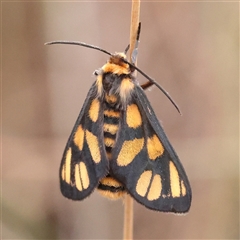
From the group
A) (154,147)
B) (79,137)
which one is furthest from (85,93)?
(154,147)

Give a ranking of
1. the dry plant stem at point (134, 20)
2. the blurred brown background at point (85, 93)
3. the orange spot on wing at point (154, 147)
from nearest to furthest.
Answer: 1. the dry plant stem at point (134, 20)
2. the orange spot on wing at point (154, 147)
3. the blurred brown background at point (85, 93)

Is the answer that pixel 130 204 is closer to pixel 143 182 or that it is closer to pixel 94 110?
pixel 143 182

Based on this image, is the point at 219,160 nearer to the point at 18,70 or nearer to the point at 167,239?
the point at 167,239

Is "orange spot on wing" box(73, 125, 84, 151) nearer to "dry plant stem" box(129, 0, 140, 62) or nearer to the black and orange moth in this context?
the black and orange moth

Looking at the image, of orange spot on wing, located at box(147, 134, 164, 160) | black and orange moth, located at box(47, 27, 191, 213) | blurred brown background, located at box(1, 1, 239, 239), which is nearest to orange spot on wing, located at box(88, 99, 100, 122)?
black and orange moth, located at box(47, 27, 191, 213)

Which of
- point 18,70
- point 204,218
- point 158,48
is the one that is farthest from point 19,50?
point 204,218

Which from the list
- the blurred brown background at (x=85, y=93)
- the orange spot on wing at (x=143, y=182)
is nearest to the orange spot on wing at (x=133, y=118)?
the orange spot on wing at (x=143, y=182)

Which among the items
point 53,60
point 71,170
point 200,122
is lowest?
point 71,170

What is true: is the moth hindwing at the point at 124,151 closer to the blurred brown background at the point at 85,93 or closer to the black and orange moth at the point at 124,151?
the black and orange moth at the point at 124,151

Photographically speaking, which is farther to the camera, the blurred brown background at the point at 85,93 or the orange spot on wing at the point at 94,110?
the blurred brown background at the point at 85,93
